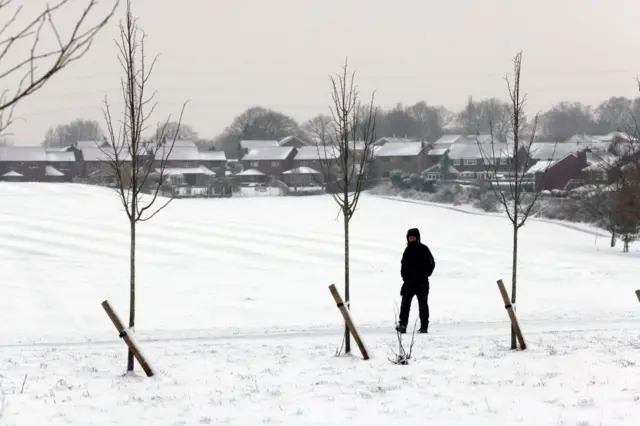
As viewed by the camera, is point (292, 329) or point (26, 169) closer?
point (292, 329)

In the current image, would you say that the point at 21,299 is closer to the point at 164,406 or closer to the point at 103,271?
the point at 103,271

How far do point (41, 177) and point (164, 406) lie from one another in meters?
92.8

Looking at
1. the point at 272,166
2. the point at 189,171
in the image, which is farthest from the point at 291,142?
the point at 189,171

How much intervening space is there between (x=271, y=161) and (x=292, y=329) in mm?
85536

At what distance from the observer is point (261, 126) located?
123438 millimetres

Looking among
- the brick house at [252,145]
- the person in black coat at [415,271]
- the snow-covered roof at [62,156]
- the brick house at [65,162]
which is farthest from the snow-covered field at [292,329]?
the brick house at [252,145]

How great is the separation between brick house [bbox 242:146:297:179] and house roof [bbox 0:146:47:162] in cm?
2840

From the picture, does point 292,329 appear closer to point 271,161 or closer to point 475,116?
point 271,161

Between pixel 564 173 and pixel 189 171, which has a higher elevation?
pixel 564 173

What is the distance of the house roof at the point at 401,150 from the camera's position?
96.4 m

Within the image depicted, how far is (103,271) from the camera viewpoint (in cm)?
2506

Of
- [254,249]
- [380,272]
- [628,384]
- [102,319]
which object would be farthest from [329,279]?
[628,384]

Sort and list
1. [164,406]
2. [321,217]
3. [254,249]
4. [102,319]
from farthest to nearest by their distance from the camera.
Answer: [321,217], [254,249], [102,319], [164,406]

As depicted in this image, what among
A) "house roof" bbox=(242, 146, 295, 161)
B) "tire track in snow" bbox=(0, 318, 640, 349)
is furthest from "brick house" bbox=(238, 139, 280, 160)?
"tire track in snow" bbox=(0, 318, 640, 349)
